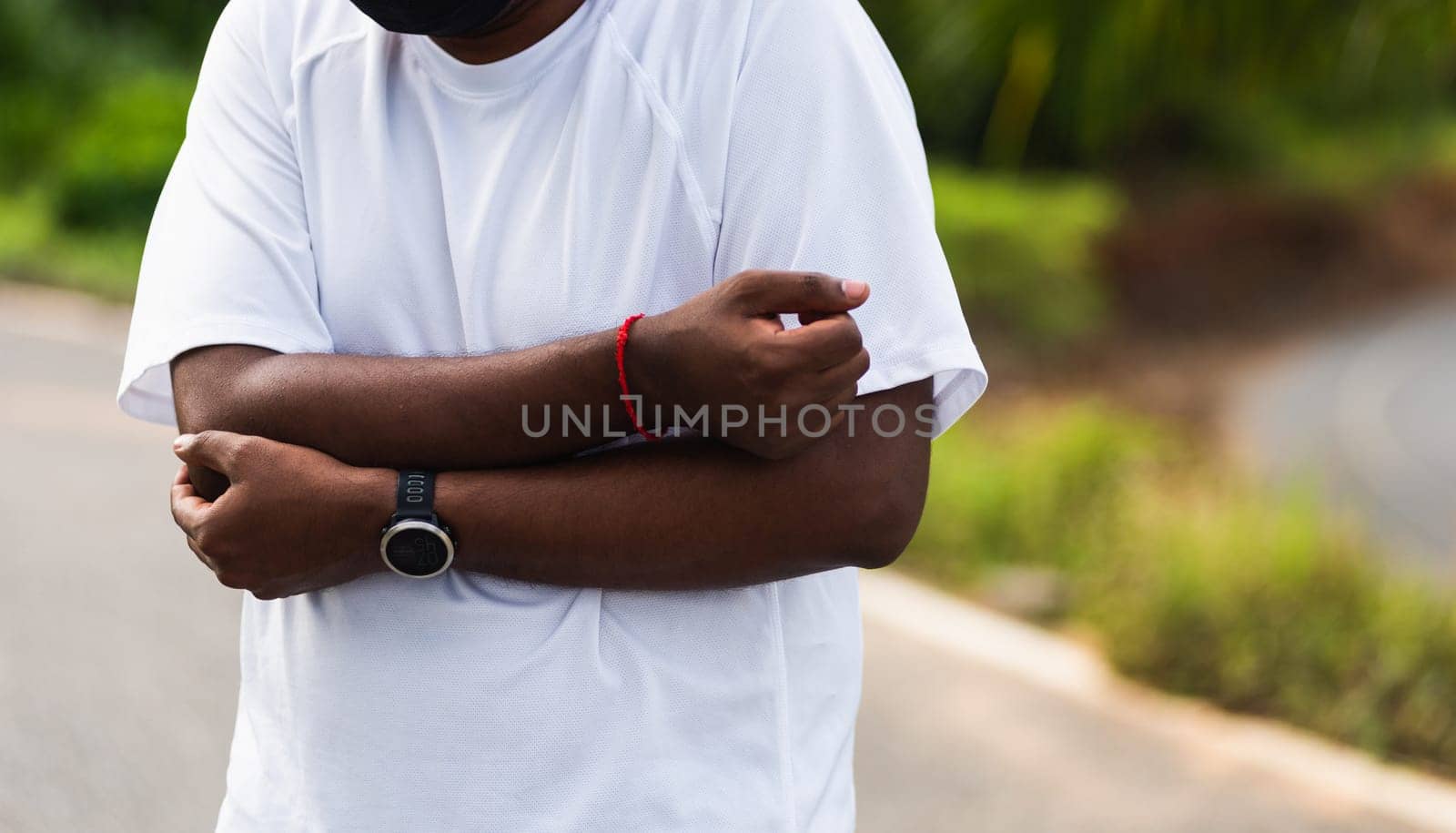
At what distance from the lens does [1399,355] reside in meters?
11.8

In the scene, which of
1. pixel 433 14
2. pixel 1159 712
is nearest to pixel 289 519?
pixel 433 14

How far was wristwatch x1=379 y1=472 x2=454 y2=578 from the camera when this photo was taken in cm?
135

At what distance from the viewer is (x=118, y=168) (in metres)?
11.7

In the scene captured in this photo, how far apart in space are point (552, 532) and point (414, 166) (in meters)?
0.37

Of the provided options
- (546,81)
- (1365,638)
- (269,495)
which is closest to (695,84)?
(546,81)

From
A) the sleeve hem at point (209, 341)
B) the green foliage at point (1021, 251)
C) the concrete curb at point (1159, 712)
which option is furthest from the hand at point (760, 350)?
the green foliage at point (1021, 251)

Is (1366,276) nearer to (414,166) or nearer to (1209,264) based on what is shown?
(1209,264)

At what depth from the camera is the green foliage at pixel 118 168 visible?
11578 mm

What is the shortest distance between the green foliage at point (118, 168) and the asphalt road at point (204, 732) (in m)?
6.37

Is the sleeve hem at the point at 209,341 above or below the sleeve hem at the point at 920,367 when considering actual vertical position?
above

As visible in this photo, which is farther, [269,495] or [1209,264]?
[1209,264]

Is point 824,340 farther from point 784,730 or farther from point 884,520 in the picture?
point 784,730

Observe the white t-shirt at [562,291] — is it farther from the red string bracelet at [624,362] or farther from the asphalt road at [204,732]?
the asphalt road at [204,732]

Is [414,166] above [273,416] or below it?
above
